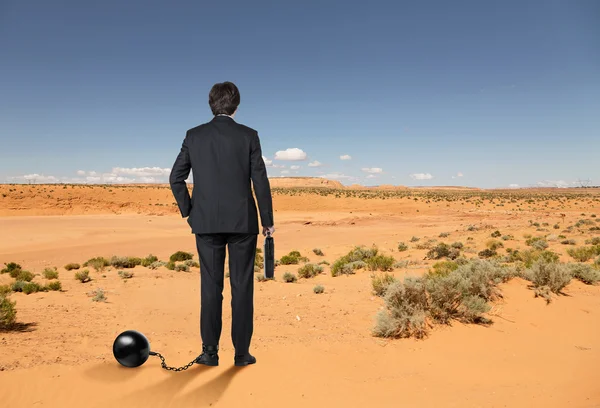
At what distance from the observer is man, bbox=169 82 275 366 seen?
3.99m

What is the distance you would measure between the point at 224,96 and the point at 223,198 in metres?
1.14

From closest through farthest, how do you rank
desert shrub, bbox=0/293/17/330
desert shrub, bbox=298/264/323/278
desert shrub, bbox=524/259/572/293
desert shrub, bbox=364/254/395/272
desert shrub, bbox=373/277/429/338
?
1. desert shrub, bbox=373/277/429/338
2. desert shrub, bbox=0/293/17/330
3. desert shrub, bbox=524/259/572/293
4. desert shrub, bbox=298/264/323/278
5. desert shrub, bbox=364/254/395/272

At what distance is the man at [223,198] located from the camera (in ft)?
13.1

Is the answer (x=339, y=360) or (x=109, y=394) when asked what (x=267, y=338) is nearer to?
(x=339, y=360)

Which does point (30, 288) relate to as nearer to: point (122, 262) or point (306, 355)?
point (122, 262)

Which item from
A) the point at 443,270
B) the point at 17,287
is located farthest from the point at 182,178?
the point at 17,287

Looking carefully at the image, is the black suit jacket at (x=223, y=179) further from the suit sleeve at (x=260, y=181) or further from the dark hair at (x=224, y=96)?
the dark hair at (x=224, y=96)

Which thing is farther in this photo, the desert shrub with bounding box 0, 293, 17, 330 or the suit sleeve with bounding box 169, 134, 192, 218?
the desert shrub with bounding box 0, 293, 17, 330

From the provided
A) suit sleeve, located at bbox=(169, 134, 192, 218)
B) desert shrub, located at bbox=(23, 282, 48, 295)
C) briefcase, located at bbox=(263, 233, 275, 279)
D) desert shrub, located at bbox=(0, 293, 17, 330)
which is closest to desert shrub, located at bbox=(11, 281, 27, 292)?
desert shrub, located at bbox=(23, 282, 48, 295)

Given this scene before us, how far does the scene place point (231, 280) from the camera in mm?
4141

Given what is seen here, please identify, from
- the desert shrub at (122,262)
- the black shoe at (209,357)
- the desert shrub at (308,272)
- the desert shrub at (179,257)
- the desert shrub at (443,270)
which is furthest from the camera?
the desert shrub at (179,257)

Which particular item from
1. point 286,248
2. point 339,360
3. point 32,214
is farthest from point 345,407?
point 32,214

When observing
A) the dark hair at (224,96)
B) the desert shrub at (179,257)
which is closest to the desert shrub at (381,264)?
the desert shrub at (179,257)

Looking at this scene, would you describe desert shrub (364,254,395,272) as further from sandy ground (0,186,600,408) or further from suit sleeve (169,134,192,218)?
suit sleeve (169,134,192,218)
